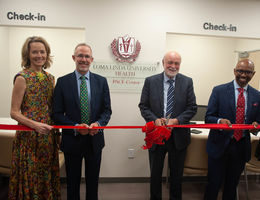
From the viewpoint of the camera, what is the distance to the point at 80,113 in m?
1.99

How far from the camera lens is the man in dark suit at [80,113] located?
6.44 feet

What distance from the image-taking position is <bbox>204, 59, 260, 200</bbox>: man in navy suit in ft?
6.81

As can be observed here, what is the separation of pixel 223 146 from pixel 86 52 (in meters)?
1.68

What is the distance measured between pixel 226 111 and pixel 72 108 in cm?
157

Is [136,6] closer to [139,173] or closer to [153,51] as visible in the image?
[153,51]

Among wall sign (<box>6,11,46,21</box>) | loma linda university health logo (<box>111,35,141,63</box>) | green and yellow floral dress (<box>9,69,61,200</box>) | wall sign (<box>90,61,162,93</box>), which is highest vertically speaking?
wall sign (<box>6,11,46,21</box>)

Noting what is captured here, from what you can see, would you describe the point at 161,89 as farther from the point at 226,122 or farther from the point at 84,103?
the point at 84,103

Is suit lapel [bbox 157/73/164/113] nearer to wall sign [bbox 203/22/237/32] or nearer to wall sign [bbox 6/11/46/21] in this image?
wall sign [bbox 203/22/237/32]

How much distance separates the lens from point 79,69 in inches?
79.0

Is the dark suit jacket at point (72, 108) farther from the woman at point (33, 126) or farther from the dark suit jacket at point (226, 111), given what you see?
the dark suit jacket at point (226, 111)

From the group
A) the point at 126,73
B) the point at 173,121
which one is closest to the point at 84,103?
the point at 173,121

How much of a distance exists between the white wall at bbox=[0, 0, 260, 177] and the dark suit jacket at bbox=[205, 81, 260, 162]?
1.23 m

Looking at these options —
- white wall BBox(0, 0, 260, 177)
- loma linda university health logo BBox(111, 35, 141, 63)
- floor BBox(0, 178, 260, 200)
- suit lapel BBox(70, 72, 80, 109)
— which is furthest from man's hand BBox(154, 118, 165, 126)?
floor BBox(0, 178, 260, 200)

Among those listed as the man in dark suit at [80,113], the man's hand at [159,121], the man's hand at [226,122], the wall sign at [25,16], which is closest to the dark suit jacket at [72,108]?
the man in dark suit at [80,113]
